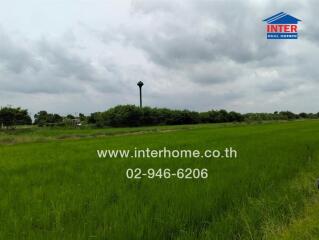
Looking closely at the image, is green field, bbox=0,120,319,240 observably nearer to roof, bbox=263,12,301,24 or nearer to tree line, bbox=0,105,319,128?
roof, bbox=263,12,301,24

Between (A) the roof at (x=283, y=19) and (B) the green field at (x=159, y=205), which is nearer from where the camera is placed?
(B) the green field at (x=159, y=205)

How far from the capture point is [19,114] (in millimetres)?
38531

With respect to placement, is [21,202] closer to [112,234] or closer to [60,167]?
[112,234]

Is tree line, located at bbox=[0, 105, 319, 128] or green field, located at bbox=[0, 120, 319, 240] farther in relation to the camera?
tree line, located at bbox=[0, 105, 319, 128]

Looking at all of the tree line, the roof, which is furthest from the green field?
the tree line

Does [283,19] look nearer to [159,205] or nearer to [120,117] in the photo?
[159,205]

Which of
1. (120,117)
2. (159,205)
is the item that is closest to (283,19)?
(159,205)

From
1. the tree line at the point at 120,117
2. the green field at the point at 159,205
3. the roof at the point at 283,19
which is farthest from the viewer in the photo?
A: the tree line at the point at 120,117

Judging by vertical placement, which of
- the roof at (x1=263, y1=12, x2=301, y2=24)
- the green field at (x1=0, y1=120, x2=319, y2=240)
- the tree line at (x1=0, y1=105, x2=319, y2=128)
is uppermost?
the roof at (x1=263, y1=12, x2=301, y2=24)

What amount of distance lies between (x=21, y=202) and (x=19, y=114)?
36.9m

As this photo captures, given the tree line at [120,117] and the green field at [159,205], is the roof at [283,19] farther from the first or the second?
the tree line at [120,117]

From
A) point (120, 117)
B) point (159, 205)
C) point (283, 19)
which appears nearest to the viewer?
point (159, 205)

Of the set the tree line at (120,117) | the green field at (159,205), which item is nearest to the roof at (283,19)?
the green field at (159,205)

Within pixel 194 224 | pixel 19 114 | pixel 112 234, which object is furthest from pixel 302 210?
pixel 19 114
